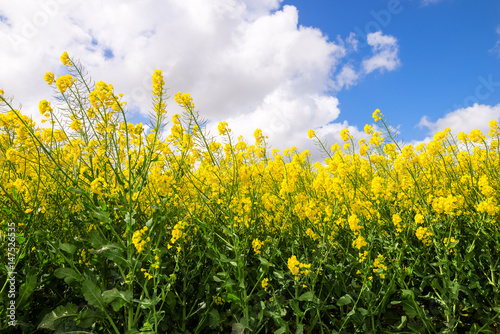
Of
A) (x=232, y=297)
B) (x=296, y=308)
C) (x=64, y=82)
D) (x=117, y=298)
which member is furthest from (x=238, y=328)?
(x=64, y=82)

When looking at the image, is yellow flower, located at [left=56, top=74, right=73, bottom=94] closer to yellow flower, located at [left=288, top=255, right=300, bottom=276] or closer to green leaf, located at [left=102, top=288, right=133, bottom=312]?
green leaf, located at [left=102, top=288, right=133, bottom=312]

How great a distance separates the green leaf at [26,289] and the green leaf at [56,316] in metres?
0.18

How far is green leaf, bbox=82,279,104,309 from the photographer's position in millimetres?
1998

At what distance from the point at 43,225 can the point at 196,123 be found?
151 centimetres

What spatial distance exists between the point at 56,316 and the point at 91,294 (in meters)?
0.31

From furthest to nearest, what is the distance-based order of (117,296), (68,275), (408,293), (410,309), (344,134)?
(344,134)
(410,309)
(408,293)
(68,275)
(117,296)

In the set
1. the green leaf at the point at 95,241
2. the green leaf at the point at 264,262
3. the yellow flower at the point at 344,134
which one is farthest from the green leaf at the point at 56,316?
the yellow flower at the point at 344,134

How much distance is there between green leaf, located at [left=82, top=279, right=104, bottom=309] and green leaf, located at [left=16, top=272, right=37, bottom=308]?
372 mm

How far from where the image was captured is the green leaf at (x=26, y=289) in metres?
2.06

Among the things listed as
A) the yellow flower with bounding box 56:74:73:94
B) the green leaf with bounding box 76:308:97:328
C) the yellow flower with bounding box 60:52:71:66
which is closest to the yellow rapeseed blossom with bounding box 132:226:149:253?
the green leaf with bounding box 76:308:97:328

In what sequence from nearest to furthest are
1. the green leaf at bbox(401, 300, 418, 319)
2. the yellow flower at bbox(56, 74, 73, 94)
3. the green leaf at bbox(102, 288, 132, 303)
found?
the green leaf at bbox(102, 288, 132, 303)
the green leaf at bbox(401, 300, 418, 319)
the yellow flower at bbox(56, 74, 73, 94)

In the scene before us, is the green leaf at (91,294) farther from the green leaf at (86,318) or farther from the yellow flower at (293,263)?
the yellow flower at (293,263)

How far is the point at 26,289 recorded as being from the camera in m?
2.05

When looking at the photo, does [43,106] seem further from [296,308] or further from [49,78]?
[296,308]
